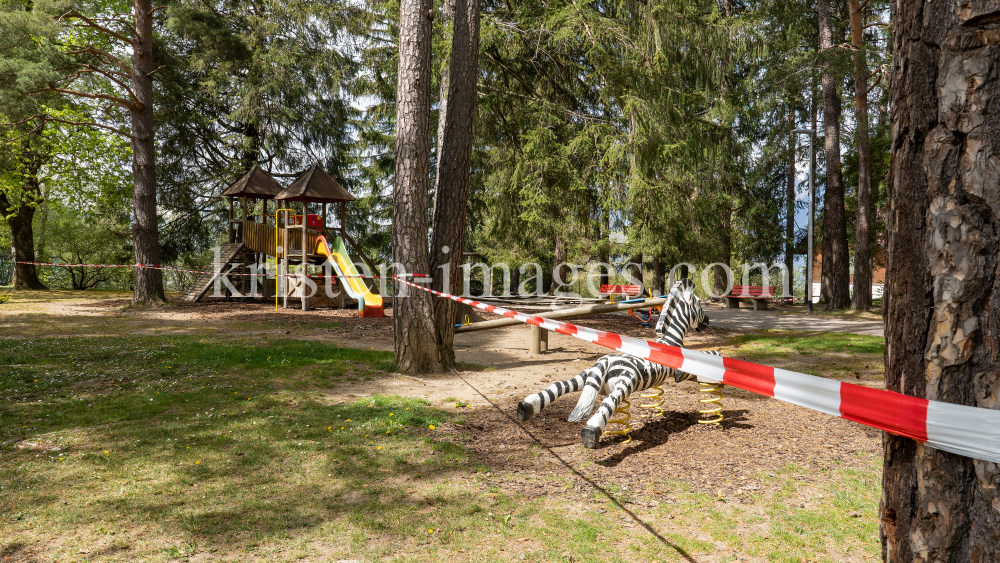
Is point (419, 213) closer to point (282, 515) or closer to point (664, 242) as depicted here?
point (282, 515)

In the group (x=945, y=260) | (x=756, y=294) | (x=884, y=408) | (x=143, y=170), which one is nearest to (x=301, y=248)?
(x=143, y=170)

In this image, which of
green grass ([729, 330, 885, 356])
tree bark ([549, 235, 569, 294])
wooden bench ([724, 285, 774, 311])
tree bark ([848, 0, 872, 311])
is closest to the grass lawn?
green grass ([729, 330, 885, 356])

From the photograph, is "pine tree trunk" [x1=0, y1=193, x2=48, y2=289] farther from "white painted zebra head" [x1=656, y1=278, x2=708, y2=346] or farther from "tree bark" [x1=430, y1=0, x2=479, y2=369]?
"white painted zebra head" [x1=656, y1=278, x2=708, y2=346]

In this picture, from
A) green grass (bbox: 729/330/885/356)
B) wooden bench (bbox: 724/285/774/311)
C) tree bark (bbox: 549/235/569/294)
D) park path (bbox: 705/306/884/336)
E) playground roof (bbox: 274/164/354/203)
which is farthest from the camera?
wooden bench (bbox: 724/285/774/311)

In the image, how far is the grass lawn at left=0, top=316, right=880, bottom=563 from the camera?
2.77m

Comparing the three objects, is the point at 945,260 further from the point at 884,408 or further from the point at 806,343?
the point at 806,343

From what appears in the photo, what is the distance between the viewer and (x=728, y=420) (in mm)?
5137

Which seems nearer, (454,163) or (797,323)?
(454,163)

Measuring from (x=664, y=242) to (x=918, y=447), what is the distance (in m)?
13.0

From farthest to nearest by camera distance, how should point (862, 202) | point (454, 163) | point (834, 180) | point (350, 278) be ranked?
point (834, 180)
point (862, 202)
point (350, 278)
point (454, 163)

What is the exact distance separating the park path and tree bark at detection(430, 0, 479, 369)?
28.4 ft

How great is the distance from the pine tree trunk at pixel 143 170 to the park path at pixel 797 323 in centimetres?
1462

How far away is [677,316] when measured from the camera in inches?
207

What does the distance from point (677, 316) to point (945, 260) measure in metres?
3.93
